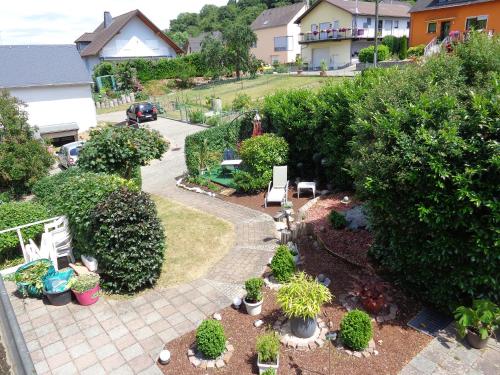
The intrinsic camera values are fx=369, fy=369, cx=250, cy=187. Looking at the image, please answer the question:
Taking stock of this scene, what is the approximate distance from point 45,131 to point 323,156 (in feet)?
60.8

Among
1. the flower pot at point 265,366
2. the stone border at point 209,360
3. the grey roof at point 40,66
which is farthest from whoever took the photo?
the grey roof at point 40,66

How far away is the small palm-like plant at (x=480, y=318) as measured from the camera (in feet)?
18.7

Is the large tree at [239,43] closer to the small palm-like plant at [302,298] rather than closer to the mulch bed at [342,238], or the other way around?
the mulch bed at [342,238]

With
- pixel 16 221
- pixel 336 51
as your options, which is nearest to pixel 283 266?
pixel 16 221

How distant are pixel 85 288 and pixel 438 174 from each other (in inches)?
271

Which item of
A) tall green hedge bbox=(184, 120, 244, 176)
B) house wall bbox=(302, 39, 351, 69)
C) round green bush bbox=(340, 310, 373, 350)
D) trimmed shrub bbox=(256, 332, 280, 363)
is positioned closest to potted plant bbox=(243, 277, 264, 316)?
trimmed shrub bbox=(256, 332, 280, 363)

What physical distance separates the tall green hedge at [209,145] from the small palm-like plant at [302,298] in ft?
35.8

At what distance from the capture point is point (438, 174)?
18.7 ft

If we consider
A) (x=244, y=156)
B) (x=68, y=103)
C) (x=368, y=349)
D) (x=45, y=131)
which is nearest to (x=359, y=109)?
(x=368, y=349)

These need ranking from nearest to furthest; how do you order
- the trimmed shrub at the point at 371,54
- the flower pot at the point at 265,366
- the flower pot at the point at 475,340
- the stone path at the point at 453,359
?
the stone path at the point at 453,359 → the flower pot at the point at 265,366 → the flower pot at the point at 475,340 → the trimmed shrub at the point at 371,54

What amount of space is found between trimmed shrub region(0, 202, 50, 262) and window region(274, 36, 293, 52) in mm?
50449

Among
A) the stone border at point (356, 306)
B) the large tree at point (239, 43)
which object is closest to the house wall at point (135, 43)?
the large tree at point (239, 43)

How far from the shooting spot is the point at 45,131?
2330cm

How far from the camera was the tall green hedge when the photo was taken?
1644 centimetres
